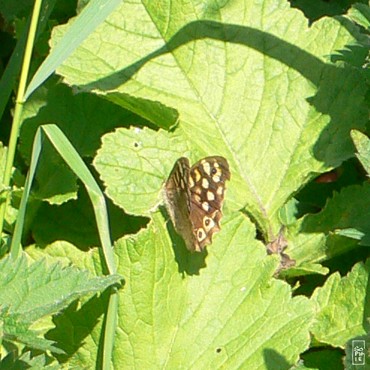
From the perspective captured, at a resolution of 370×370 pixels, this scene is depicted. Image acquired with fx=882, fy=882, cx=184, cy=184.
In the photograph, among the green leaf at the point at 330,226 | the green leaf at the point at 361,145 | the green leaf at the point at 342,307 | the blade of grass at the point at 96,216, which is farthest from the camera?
the green leaf at the point at 330,226

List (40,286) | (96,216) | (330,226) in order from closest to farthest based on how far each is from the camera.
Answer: (40,286) < (96,216) < (330,226)

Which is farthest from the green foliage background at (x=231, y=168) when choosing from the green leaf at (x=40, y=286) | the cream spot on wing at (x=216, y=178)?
the green leaf at (x=40, y=286)

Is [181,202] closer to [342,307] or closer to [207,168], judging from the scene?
[207,168]

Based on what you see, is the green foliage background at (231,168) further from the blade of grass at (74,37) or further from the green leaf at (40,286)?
the green leaf at (40,286)

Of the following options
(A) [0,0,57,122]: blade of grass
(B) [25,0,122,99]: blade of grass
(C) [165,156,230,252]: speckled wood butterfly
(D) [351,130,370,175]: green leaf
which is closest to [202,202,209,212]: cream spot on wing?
(C) [165,156,230,252]: speckled wood butterfly

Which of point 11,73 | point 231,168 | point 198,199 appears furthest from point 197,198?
point 11,73

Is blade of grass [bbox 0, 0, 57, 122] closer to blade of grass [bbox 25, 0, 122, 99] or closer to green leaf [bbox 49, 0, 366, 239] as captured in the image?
green leaf [bbox 49, 0, 366, 239]
